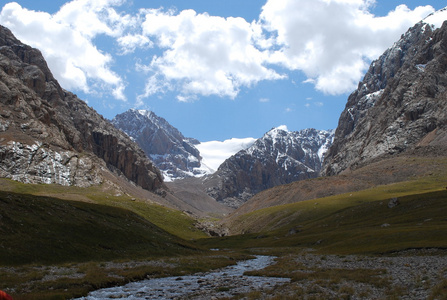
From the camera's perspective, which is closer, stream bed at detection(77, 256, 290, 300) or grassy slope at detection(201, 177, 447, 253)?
stream bed at detection(77, 256, 290, 300)

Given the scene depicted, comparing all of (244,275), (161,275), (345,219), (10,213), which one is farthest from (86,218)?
(345,219)

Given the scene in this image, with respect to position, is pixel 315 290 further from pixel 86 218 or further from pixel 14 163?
pixel 14 163

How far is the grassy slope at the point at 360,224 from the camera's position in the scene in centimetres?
6494

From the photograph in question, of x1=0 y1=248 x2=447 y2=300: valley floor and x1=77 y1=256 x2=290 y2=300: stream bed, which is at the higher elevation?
x1=0 y1=248 x2=447 y2=300: valley floor

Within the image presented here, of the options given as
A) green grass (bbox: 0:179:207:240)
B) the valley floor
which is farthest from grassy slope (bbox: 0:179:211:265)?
green grass (bbox: 0:179:207:240)

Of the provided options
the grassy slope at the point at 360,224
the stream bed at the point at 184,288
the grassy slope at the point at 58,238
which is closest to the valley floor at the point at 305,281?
the stream bed at the point at 184,288

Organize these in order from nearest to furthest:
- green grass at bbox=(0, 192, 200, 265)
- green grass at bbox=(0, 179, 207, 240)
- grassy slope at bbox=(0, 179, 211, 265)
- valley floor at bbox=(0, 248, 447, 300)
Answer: valley floor at bbox=(0, 248, 447, 300)
green grass at bbox=(0, 192, 200, 265)
grassy slope at bbox=(0, 179, 211, 265)
green grass at bbox=(0, 179, 207, 240)

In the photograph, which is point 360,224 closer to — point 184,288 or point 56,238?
point 184,288

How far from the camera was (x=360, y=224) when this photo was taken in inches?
4213

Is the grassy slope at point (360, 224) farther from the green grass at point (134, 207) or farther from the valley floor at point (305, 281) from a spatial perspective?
the green grass at point (134, 207)

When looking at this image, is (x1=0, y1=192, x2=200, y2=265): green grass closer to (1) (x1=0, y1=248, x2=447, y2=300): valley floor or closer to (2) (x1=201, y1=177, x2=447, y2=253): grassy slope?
(1) (x1=0, y1=248, x2=447, y2=300): valley floor

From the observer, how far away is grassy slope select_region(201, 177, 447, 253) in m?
64.9

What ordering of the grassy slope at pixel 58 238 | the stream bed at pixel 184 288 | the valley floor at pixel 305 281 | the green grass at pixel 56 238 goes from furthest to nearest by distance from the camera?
the grassy slope at pixel 58 238, the green grass at pixel 56 238, the stream bed at pixel 184 288, the valley floor at pixel 305 281

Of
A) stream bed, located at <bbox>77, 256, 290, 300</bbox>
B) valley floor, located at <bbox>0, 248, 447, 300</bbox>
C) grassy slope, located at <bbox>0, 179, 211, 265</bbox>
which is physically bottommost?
stream bed, located at <bbox>77, 256, 290, 300</bbox>
